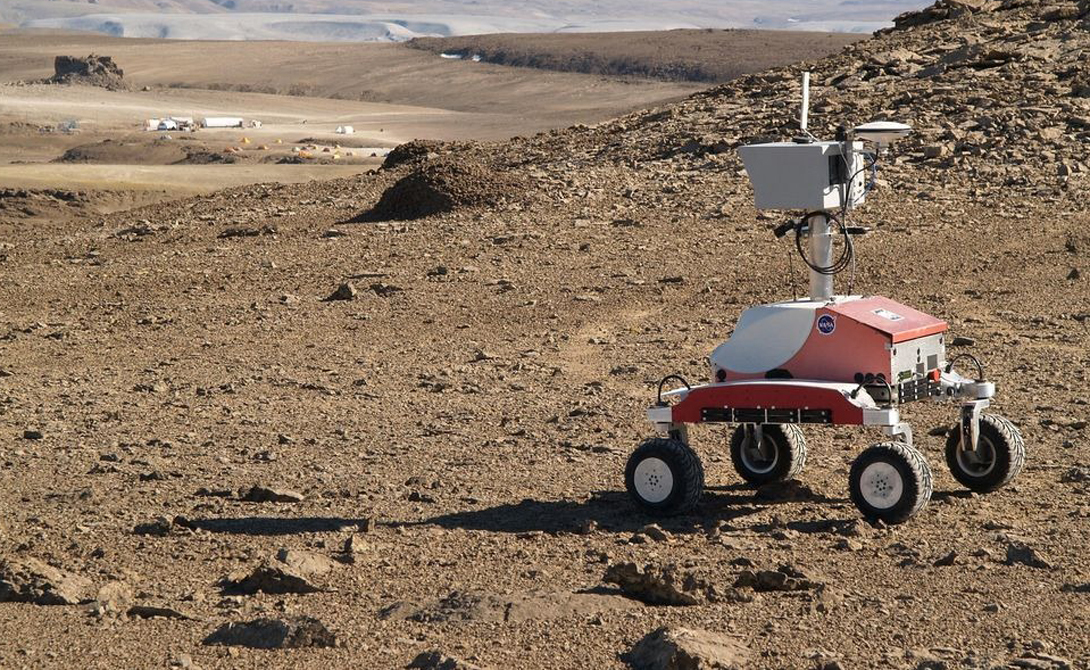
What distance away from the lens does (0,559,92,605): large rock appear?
617 cm

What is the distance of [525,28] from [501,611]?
176326 millimetres

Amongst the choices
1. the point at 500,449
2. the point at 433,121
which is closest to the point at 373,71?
the point at 433,121

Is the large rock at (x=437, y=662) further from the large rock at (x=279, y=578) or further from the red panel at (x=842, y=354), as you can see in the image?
the red panel at (x=842, y=354)

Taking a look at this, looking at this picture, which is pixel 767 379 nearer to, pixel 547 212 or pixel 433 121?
pixel 547 212

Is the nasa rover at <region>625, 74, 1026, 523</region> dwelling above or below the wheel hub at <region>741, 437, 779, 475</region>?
above

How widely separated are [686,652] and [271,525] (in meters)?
2.69

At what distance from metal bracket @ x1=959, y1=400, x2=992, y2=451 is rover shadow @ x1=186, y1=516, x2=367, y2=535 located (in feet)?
8.79

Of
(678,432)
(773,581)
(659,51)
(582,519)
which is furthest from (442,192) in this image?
(659,51)

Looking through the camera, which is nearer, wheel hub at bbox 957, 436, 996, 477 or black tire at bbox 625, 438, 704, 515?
black tire at bbox 625, 438, 704, 515

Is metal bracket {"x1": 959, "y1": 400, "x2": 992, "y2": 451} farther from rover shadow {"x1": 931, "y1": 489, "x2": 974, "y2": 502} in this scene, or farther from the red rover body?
rover shadow {"x1": 931, "y1": 489, "x2": 974, "y2": 502}

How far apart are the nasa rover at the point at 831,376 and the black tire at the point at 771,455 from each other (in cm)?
51

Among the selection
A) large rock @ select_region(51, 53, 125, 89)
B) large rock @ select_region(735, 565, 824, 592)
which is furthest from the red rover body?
large rock @ select_region(51, 53, 125, 89)

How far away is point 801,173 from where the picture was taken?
A: 704 centimetres

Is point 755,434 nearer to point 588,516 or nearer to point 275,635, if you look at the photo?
point 588,516
